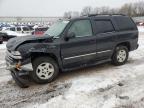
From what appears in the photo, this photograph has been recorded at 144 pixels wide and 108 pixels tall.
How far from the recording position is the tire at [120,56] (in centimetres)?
762

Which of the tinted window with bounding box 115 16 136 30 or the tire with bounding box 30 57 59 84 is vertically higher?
the tinted window with bounding box 115 16 136 30

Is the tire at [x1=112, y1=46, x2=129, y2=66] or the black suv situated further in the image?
the tire at [x1=112, y1=46, x2=129, y2=66]

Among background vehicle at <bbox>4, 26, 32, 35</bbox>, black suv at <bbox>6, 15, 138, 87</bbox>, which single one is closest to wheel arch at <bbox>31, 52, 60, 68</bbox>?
black suv at <bbox>6, 15, 138, 87</bbox>

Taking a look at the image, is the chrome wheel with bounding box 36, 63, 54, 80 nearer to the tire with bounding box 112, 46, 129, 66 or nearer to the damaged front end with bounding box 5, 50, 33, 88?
the damaged front end with bounding box 5, 50, 33, 88

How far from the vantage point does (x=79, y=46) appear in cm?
652

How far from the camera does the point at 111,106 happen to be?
444cm

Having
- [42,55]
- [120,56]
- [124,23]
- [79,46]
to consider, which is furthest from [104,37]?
[42,55]

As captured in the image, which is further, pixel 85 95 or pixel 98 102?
pixel 85 95

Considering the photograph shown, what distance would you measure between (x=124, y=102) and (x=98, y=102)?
0.54 m

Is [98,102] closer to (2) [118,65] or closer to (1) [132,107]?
(1) [132,107]

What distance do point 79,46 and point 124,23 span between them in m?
2.33

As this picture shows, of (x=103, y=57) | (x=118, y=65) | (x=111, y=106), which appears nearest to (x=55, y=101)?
(x=111, y=106)

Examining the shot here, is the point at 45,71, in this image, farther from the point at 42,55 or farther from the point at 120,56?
the point at 120,56

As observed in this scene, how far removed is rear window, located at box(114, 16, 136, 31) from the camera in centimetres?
772
